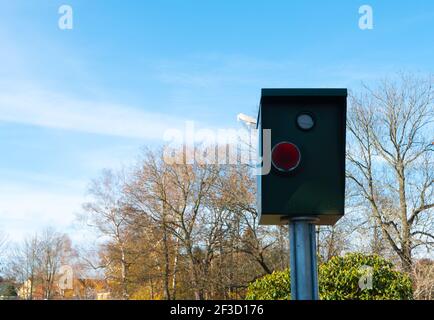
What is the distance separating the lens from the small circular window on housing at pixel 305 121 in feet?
7.60

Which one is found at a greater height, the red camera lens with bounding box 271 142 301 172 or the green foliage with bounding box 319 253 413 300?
the red camera lens with bounding box 271 142 301 172

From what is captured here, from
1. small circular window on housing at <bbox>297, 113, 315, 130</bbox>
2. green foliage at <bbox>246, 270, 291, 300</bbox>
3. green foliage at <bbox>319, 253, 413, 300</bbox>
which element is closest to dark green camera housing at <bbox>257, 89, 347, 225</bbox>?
small circular window on housing at <bbox>297, 113, 315, 130</bbox>

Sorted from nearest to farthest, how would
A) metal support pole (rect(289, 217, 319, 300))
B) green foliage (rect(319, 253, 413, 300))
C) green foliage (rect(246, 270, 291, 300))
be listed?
metal support pole (rect(289, 217, 319, 300)) → green foliage (rect(319, 253, 413, 300)) → green foliage (rect(246, 270, 291, 300))

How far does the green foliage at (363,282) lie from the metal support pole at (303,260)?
5.06m

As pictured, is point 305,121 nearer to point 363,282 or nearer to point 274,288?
point 363,282

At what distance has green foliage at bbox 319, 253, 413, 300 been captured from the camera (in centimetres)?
698

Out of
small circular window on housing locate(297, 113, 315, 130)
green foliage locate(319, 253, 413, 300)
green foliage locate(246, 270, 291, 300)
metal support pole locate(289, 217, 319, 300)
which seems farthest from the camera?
green foliage locate(246, 270, 291, 300)

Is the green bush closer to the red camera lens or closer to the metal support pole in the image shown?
the metal support pole

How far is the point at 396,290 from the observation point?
7.01m

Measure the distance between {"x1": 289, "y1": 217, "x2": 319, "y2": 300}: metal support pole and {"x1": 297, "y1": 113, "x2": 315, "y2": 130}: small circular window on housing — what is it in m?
0.43

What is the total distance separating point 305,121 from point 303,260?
64 cm

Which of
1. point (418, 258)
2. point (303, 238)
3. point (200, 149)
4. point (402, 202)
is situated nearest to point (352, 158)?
point (402, 202)

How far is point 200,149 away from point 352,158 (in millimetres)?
4918

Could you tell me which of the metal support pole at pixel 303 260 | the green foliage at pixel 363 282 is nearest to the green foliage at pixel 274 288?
the green foliage at pixel 363 282
